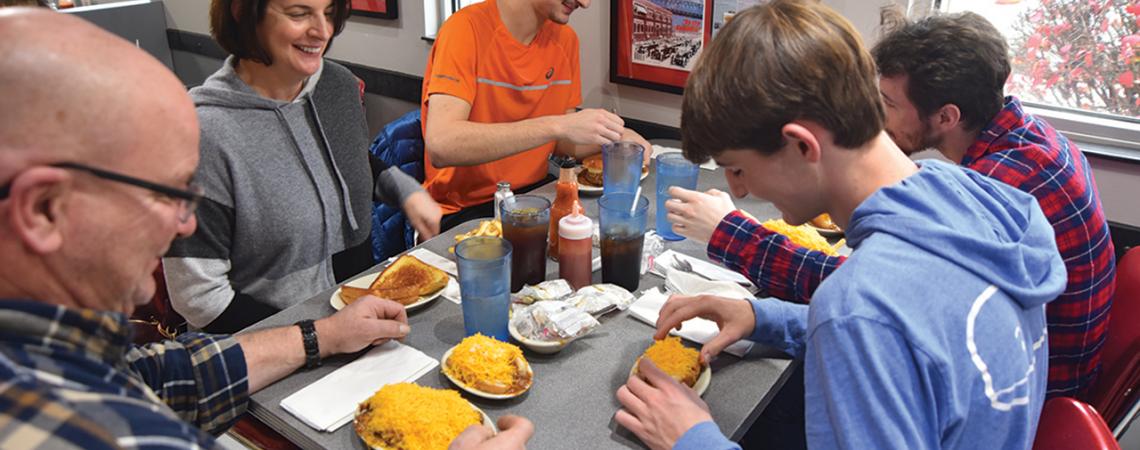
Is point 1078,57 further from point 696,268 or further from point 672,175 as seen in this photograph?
point 696,268

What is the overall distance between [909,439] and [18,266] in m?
0.95

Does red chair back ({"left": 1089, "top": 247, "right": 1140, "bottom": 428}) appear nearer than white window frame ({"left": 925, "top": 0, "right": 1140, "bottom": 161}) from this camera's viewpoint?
Yes

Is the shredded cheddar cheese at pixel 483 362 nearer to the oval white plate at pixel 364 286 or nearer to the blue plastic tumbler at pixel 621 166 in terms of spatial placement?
the oval white plate at pixel 364 286

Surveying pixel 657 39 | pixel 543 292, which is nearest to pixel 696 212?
pixel 543 292

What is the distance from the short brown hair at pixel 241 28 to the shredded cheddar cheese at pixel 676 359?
110 cm

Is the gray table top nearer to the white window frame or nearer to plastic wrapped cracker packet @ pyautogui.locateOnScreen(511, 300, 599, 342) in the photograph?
plastic wrapped cracker packet @ pyautogui.locateOnScreen(511, 300, 599, 342)

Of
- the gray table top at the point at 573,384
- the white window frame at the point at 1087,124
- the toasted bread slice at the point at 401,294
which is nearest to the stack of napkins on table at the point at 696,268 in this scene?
the gray table top at the point at 573,384

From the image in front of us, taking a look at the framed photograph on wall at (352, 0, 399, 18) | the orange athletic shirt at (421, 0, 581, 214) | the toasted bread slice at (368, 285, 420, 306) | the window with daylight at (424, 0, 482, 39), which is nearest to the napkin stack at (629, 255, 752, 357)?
the toasted bread slice at (368, 285, 420, 306)

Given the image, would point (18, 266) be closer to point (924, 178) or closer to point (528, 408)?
point (528, 408)

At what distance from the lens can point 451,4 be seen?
146 inches

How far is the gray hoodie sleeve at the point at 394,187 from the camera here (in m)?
2.04

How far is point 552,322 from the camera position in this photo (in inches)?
53.3

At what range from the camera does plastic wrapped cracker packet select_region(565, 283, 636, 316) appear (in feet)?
4.84

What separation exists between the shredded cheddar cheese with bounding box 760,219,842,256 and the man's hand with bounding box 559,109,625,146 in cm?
53
